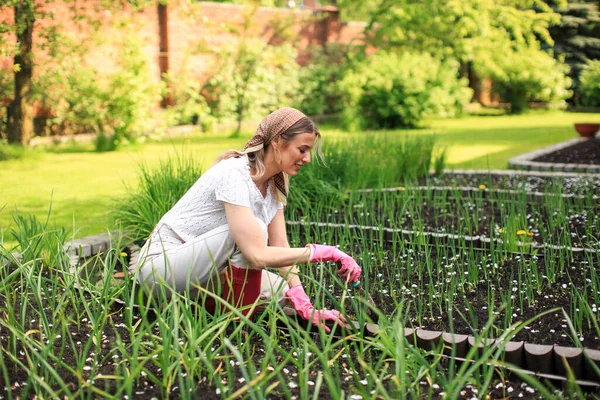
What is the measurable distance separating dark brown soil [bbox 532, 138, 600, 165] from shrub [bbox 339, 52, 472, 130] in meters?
4.58

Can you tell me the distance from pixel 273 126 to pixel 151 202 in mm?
1776

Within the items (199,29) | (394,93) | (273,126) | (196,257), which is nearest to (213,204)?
(196,257)

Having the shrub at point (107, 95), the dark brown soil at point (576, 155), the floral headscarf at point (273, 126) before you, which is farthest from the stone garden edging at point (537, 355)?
the shrub at point (107, 95)

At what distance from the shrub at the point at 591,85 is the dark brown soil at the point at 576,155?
1153 cm

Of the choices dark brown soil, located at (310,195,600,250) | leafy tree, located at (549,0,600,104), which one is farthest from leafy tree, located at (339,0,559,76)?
dark brown soil, located at (310,195,600,250)

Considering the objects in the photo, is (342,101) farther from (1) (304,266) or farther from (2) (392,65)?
(1) (304,266)

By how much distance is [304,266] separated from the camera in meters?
3.57

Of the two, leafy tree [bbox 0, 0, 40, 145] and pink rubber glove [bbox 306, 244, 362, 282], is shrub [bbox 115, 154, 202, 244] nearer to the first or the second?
pink rubber glove [bbox 306, 244, 362, 282]

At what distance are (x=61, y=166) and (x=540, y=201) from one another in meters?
5.90

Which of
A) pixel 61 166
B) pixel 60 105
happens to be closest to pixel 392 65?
pixel 60 105

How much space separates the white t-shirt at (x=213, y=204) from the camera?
295 cm

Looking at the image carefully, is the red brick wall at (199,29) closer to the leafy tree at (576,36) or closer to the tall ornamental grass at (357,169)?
the tall ornamental grass at (357,169)

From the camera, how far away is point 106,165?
8875 mm

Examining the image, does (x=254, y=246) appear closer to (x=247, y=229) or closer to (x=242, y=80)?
(x=247, y=229)
